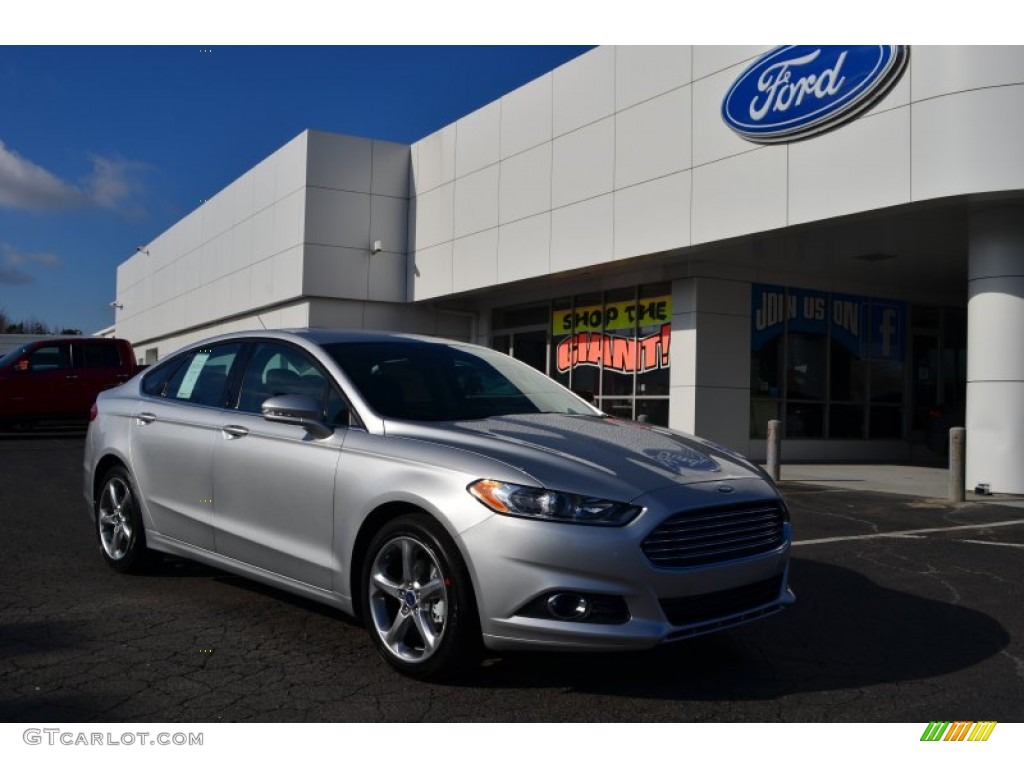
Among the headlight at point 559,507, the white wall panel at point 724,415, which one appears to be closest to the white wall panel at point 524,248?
the white wall panel at point 724,415

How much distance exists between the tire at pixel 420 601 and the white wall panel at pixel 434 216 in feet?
55.8

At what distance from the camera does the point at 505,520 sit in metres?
3.65

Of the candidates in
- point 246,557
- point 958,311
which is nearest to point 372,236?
point 958,311

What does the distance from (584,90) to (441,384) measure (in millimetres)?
13014

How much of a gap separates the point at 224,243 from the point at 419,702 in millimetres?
27514

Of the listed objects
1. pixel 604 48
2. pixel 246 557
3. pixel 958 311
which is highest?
pixel 604 48

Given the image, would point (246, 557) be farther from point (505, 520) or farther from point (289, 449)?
point (505, 520)

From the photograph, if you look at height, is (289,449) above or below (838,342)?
below

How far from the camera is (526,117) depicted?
1816 centimetres

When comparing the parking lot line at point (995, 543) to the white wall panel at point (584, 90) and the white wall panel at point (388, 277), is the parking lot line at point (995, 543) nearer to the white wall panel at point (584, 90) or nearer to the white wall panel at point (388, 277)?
the white wall panel at point (584, 90)

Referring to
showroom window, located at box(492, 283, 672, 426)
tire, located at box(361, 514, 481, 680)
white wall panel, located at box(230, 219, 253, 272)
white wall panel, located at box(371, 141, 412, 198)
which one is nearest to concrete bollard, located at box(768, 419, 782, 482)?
showroom window, located at box(492, 283, 672, 426)

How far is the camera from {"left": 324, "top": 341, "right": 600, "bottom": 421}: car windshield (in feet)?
15.2

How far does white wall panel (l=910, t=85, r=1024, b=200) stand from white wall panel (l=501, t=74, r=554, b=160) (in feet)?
26.1

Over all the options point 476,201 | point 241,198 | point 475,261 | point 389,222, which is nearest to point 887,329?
point 475,261
